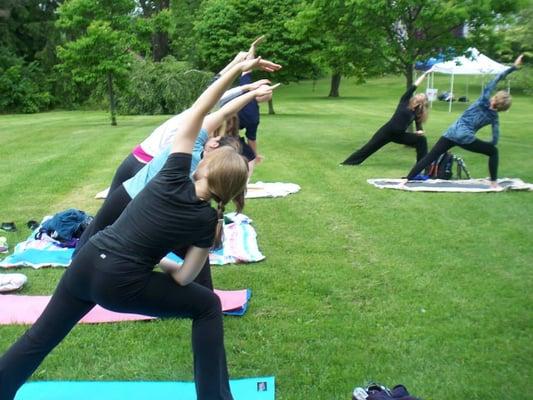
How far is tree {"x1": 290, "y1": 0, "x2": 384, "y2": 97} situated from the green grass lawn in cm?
375

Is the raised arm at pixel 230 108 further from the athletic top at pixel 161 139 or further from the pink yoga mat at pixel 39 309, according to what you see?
the pink yoga mat at pixel 39 309

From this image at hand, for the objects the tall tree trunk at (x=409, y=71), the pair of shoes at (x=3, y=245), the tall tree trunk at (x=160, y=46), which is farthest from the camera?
the tall tree trunk at (x=160, y=46)

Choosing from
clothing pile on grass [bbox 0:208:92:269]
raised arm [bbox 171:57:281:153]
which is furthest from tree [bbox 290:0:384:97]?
raised arm [bbox 171:57:281:153]

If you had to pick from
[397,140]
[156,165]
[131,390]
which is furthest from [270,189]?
[131,390]

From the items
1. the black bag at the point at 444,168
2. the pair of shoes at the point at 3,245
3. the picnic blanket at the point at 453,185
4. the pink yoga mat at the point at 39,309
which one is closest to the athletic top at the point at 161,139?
the pink yoga mat at the point at 39,309

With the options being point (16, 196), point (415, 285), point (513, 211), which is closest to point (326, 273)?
point (415, 285)

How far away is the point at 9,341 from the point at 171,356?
110 cm

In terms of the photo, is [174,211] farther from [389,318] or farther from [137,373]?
[389,318]

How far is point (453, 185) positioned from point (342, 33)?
5.40m

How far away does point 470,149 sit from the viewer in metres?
9.32

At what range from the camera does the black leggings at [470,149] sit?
29.5ft

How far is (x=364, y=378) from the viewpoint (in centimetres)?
354

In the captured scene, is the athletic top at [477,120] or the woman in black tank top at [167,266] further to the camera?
the athletic top at [477,120]

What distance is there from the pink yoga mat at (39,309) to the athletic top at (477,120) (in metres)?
5.48
